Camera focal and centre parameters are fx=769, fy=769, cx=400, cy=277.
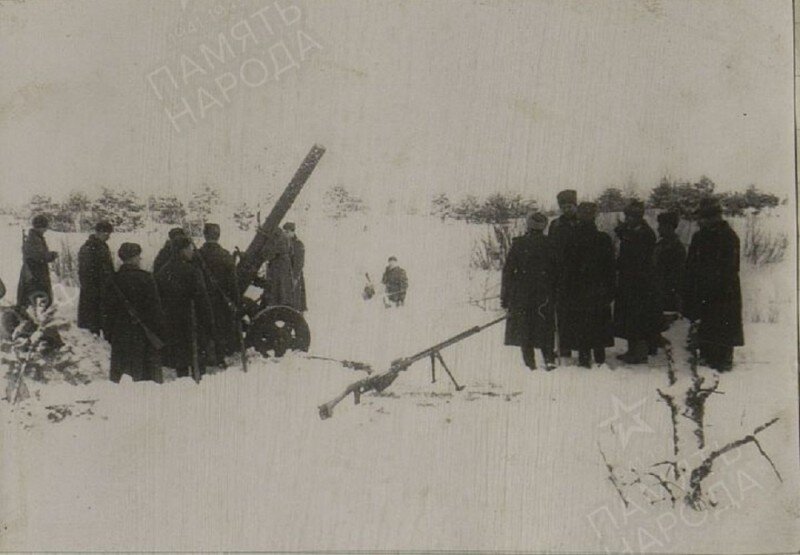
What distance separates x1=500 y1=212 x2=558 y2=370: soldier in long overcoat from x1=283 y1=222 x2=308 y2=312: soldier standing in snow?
2.19 ft

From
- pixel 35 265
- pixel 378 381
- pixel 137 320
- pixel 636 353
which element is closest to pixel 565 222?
pixel 636 353

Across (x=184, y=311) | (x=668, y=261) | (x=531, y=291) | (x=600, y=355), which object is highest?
(x=668, y=261)

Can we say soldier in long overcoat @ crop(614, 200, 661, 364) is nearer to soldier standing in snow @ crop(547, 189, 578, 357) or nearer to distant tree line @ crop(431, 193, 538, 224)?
soldier standing in snow @ crop(547, 189, 578, 357)

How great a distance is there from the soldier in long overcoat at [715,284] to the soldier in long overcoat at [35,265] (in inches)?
84.2

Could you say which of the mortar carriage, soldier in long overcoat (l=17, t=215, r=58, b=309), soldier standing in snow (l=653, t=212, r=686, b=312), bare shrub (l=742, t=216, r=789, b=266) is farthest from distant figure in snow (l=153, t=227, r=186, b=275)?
bare shrub (l=742, t=216, r=789, b=266)

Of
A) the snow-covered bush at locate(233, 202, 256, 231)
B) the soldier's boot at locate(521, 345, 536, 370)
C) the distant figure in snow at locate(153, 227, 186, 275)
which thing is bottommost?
the soldier's boot at locate(521, 345, 536, 370)

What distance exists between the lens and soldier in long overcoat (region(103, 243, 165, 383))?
254 cm

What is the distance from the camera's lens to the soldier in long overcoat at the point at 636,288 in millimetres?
2584

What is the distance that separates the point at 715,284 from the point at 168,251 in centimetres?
184

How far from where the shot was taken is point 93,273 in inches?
100

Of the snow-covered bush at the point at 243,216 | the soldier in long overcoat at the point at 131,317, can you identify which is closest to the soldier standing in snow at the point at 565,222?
the snow-covered bush at the point at 243,216

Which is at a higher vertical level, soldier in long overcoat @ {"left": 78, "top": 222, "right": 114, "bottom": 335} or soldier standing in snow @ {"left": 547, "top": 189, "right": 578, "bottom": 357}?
soldier standing in snow @ {"left": 547, "top": 189, "right": 578, "bottom": 357}

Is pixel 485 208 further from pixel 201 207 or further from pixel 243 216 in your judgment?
pixel 201 207

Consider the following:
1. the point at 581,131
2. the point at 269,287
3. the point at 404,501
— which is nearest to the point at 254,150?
the point at 269,287
